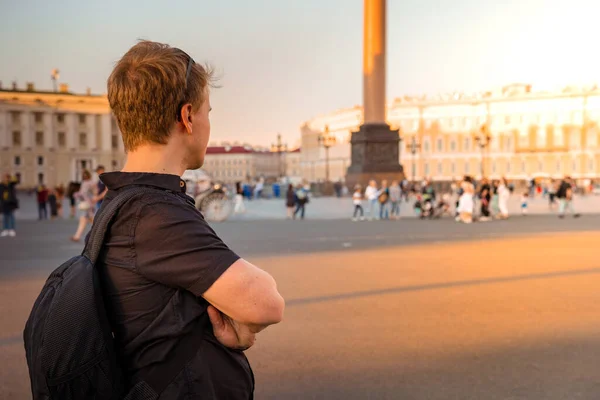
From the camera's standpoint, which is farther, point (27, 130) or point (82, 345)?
point (27, 130)

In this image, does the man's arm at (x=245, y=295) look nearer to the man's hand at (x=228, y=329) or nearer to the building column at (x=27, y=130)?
the man's hand at (x=228, y=329)

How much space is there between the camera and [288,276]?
9266mm

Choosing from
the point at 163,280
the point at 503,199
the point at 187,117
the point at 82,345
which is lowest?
the point at 503,199

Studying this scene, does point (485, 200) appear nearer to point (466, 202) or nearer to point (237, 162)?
point (466, 202)

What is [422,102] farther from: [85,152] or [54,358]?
[54,358]

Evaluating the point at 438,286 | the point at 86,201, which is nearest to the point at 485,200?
the point at 86,201

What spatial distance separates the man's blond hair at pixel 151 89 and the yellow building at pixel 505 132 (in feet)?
317

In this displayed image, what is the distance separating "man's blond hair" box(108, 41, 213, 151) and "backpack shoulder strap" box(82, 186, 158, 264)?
147 mm

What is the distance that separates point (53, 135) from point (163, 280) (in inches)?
4282

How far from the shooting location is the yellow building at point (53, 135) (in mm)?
100375

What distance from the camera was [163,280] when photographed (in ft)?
5.40

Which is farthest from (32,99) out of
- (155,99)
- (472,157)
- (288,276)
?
(155,99)

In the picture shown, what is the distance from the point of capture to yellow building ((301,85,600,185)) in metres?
99.2

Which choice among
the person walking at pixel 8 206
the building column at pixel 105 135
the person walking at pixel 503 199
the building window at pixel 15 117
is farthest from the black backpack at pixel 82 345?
the building column at pixel 105 135
